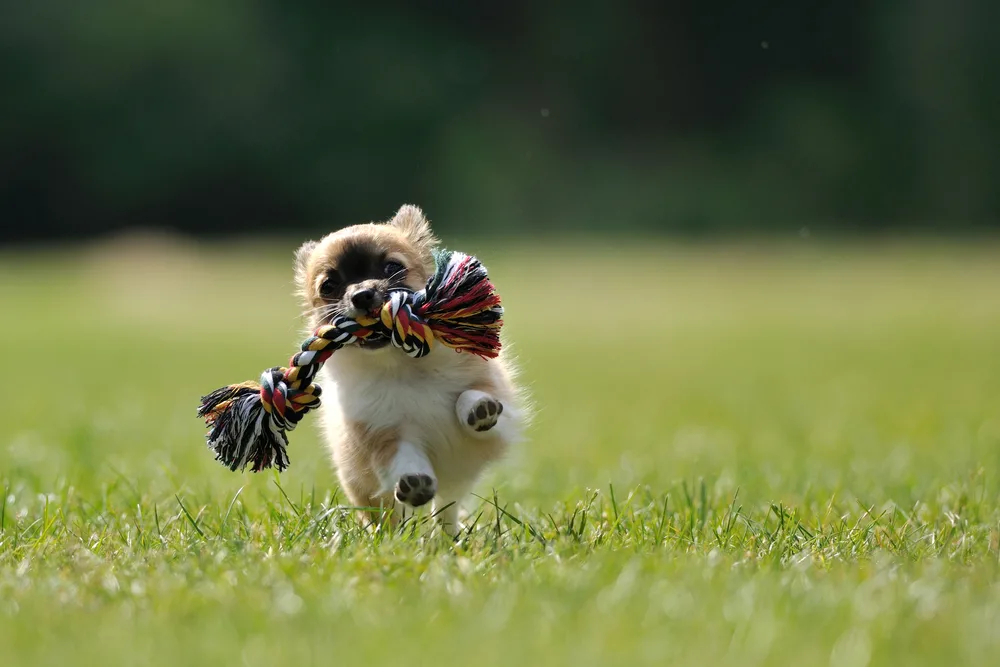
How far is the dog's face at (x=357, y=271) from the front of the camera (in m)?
3.80

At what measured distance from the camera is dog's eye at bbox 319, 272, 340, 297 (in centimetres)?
400

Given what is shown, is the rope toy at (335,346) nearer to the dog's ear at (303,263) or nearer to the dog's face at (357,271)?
the dog's face at (357,271)

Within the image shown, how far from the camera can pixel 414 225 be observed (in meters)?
4.40

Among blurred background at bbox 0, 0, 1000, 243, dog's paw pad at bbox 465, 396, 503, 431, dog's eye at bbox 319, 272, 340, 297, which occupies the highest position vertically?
blurred background at bbox 0, 0, 1000, 243

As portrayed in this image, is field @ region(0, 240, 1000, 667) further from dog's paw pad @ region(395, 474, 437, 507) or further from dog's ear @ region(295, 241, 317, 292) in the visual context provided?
dog's ear @ region(295, 241, 317, 292)

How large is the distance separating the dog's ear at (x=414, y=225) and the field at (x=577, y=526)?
32.0 inches

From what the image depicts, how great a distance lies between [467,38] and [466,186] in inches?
209

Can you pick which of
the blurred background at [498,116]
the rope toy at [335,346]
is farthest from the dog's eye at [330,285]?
the blurred background at [498,116]

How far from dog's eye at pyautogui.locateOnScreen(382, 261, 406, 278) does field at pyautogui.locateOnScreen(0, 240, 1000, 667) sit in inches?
27.4

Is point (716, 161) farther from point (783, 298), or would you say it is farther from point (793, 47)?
point (783, 298)

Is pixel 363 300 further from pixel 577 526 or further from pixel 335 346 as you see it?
pixel 577 526

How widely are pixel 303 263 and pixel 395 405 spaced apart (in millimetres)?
762

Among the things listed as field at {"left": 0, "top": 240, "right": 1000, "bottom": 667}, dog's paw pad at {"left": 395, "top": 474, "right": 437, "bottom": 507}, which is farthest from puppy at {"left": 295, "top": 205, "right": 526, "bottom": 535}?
field at {"left": 0, "top": 240, "right": 1000, "bottom": 667}

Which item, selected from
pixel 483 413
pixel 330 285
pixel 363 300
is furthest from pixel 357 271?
pixel 483 413
